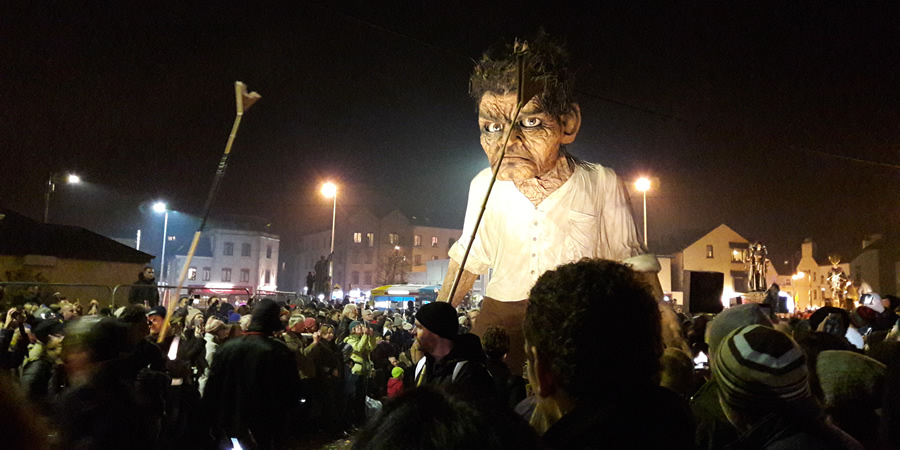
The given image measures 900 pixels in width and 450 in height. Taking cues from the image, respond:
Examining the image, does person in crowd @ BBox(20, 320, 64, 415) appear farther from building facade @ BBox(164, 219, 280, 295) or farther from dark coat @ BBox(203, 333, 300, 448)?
building facade @ BBox(164, 219, 280, 295)

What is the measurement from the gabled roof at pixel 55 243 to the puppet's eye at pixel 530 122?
22.8 meters

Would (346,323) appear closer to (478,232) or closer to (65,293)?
(478,232)

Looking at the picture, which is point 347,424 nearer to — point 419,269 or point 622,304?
point 622,304

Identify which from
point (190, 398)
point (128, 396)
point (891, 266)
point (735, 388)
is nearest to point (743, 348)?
point (735, 388)

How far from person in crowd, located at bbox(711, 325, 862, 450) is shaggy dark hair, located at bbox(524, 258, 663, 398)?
477 mm

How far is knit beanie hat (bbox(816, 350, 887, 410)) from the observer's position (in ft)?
8.48

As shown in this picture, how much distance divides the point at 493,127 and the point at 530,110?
0.37m

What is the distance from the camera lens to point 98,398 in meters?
3.40

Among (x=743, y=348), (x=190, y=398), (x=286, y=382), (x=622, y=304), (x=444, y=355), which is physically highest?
(x=622, y=304)

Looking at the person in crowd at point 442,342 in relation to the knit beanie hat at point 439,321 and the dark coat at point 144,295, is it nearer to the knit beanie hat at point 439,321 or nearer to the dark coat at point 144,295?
the knit beanie hat at point 439,321

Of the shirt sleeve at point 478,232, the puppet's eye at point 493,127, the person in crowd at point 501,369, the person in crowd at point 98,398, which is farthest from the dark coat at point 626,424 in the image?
the shirt sleeve at point 478,232

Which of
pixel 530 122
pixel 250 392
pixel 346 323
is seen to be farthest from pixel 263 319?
pixel 346 323

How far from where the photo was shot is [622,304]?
1689mm

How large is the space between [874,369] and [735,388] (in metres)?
1.12
